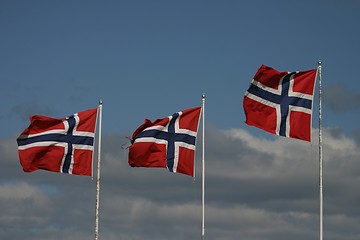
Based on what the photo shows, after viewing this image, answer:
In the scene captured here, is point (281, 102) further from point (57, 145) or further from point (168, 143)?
point (57, 145)

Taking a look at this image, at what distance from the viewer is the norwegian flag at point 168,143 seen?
98.5 metres

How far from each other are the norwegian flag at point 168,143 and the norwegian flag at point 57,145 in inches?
170

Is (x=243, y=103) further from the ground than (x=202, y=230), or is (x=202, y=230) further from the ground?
(x=243, y=103)

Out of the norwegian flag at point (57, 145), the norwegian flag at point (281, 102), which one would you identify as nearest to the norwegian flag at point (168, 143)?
the norwegian flag at point (57, 145)

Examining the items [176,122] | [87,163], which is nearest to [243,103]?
[176,122]

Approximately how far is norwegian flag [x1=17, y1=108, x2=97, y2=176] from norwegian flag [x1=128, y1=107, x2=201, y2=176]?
170 inches

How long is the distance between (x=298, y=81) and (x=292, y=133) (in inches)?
172

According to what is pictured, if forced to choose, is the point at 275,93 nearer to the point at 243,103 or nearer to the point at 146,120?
the point at 243,103

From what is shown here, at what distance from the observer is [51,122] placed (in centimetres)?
9962

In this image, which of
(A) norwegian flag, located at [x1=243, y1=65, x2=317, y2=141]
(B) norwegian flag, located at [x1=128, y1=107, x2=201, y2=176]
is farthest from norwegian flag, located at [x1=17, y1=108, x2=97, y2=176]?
(A) norwegian flag, located at [x1=243, y1=65, x2=317, y2=141]

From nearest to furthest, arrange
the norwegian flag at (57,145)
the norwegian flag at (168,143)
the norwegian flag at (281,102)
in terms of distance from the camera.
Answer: the norwegian flag at (281,102)
the norwegian flag at (168,143)
the norwegian flag at (57,145)

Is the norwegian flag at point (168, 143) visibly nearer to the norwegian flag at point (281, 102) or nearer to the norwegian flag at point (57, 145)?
the norwegian flag at point (57, 145)

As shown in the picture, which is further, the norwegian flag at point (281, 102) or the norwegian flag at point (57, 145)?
the norwegian flag at point (57, 145)

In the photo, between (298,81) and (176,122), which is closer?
(298,81)
